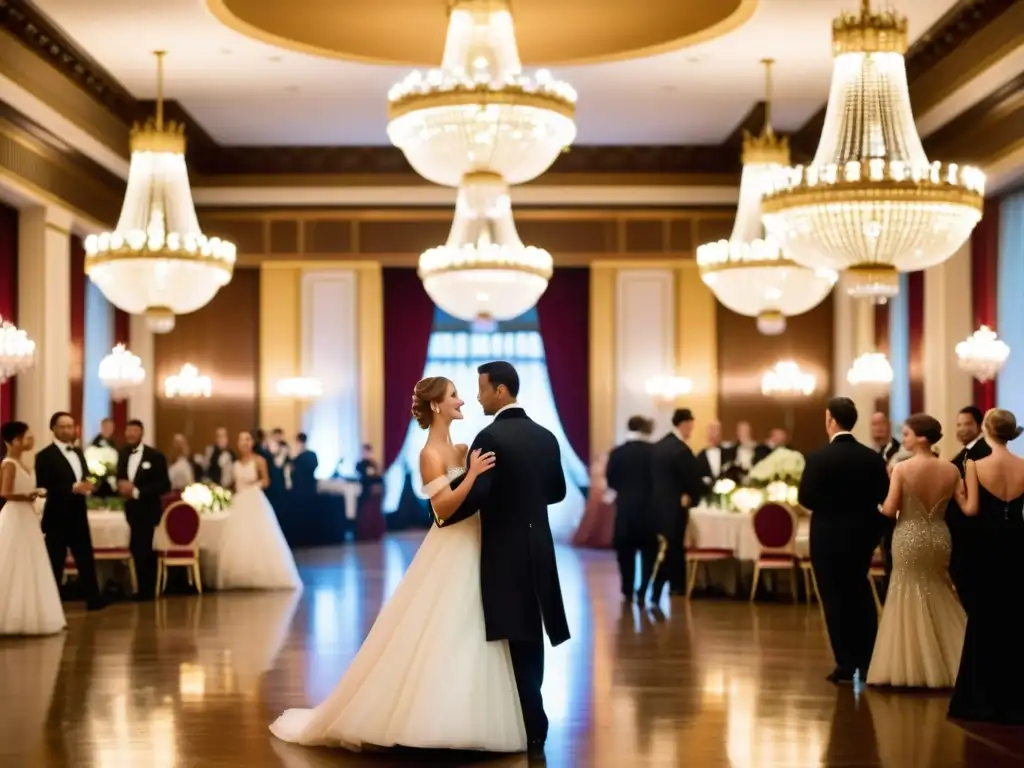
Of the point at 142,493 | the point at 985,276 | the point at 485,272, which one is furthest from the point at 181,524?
the point at 985,276

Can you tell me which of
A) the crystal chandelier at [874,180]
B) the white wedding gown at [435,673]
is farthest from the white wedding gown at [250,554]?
the white wedding gown at [435,673]

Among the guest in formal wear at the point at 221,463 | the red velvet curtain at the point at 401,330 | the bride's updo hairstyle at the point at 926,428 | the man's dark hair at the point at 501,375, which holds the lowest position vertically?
the guest in formal wear at the point at 221,463

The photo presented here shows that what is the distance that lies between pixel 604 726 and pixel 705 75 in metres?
9.84

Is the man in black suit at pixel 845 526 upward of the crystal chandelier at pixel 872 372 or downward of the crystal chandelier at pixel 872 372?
downward

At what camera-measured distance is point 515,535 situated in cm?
574

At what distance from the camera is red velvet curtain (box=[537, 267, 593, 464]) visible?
19906 millimetres

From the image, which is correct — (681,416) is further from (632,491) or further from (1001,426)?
(1001,426)

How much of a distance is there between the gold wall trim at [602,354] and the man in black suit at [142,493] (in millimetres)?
8337

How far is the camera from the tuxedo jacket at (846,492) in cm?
747

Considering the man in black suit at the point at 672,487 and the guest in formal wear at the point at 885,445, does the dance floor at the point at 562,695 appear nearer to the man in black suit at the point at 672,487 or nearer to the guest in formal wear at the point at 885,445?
the man in black suit at the point at 672,487

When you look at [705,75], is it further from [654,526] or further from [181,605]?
[181,605]

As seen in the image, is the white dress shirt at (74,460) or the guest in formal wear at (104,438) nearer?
the white dress shirt at (74,460)

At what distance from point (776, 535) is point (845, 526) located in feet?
12.6

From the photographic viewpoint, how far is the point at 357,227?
19.5m
